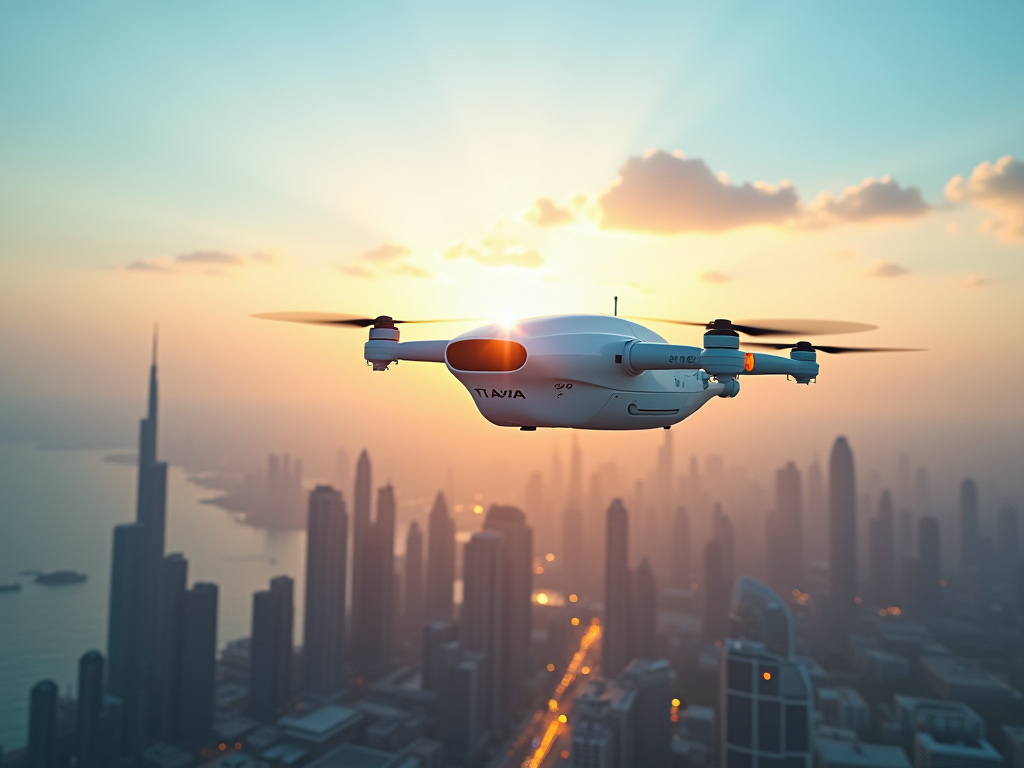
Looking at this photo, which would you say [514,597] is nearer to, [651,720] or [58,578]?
[651,720]

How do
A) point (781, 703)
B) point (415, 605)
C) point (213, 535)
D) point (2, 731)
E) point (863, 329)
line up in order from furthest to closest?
point (213, 535) < point (415, 605) < point (2, 731) < point (781, 703) < point (863, 329)

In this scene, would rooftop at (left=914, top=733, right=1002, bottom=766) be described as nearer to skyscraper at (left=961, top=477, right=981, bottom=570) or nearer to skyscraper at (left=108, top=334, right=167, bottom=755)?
skyscraper at (left=108, top=334, right=167, bottom=755)

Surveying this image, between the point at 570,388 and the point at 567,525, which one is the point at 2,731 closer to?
the point at 570,388

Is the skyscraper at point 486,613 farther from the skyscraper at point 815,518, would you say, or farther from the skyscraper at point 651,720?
the skyscraper at point 815,518

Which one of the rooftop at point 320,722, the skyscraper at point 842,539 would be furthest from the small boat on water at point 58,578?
the skyscraper at point 842,539

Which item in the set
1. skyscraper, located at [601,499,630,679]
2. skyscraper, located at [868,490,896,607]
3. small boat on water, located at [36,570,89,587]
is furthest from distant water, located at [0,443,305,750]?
skyscraper, located at [868,490,896,607]

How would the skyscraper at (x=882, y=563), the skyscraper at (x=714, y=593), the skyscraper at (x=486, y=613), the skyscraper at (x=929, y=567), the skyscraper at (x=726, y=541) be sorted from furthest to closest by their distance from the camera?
the skyscraper at (x=726, y=541)
the skyscraper at (x=882, y=563)
the skyscraper at (x=929, y=567)
the skyscraper at (x=714, y=593)
the skyscraper at (x=486, y=613)

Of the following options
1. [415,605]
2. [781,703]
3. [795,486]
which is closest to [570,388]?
[781,703]
